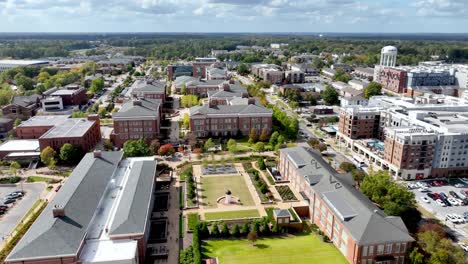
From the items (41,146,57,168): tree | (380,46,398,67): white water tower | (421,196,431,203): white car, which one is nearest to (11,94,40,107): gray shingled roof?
(41,146,57,168): tree

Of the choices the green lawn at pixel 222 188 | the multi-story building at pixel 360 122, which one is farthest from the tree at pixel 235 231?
the multi-story building at pixel 360 122

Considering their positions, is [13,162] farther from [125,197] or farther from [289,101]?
[289,101]

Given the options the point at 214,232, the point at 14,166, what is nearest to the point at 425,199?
the point at 214,232

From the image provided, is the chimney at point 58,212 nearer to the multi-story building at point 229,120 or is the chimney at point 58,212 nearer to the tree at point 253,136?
the multi-story building at point 229,120

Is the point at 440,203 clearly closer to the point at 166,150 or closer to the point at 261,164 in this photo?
the point at 261,164

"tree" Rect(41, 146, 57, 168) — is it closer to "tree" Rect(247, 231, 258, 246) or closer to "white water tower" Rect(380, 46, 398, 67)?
"tree" Rect(247, 231, 258, 246)

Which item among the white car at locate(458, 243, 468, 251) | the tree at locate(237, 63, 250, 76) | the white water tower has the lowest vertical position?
the white car at locate(458, 243, 468, 251)
